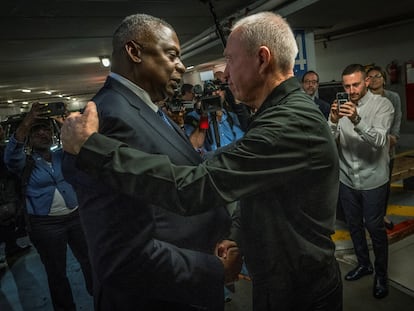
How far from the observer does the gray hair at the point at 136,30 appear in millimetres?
1219

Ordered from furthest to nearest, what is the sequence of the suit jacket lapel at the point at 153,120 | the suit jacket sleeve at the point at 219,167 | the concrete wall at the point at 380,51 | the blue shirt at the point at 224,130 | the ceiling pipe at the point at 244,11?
the concrete wall at the point at 380,51
the ceiling pipe at the point at 244,11
the blue shirt at the point at 224,130
the suit jacket lapel at the point at 153,120
the suit jacket sleeve at the point at 219,167

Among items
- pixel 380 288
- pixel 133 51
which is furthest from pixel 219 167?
pixel 380 288

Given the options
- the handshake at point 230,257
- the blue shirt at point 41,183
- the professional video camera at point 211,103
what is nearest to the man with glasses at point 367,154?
the professional video camera at point 211,103

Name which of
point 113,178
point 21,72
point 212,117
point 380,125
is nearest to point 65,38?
point 212,117

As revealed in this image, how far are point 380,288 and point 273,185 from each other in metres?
2.38

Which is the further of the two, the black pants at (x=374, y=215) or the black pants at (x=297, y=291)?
the black pants at (x=374, y=215)

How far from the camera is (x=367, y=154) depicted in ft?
9.28

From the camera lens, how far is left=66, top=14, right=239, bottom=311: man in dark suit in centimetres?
99

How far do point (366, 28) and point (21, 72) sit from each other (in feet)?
27.9

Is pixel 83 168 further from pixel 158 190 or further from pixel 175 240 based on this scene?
pixel 175 240

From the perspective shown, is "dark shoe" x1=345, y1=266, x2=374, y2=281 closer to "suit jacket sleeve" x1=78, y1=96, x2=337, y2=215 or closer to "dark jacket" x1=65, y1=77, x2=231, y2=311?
"dark jacket" x1=65, y1=77, x2=231, y2=311

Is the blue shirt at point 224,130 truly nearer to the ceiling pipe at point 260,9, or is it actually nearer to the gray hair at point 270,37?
the ceiling pipe at point 260,9

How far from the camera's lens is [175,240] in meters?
1.12

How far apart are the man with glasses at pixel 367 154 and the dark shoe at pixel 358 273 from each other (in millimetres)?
262
